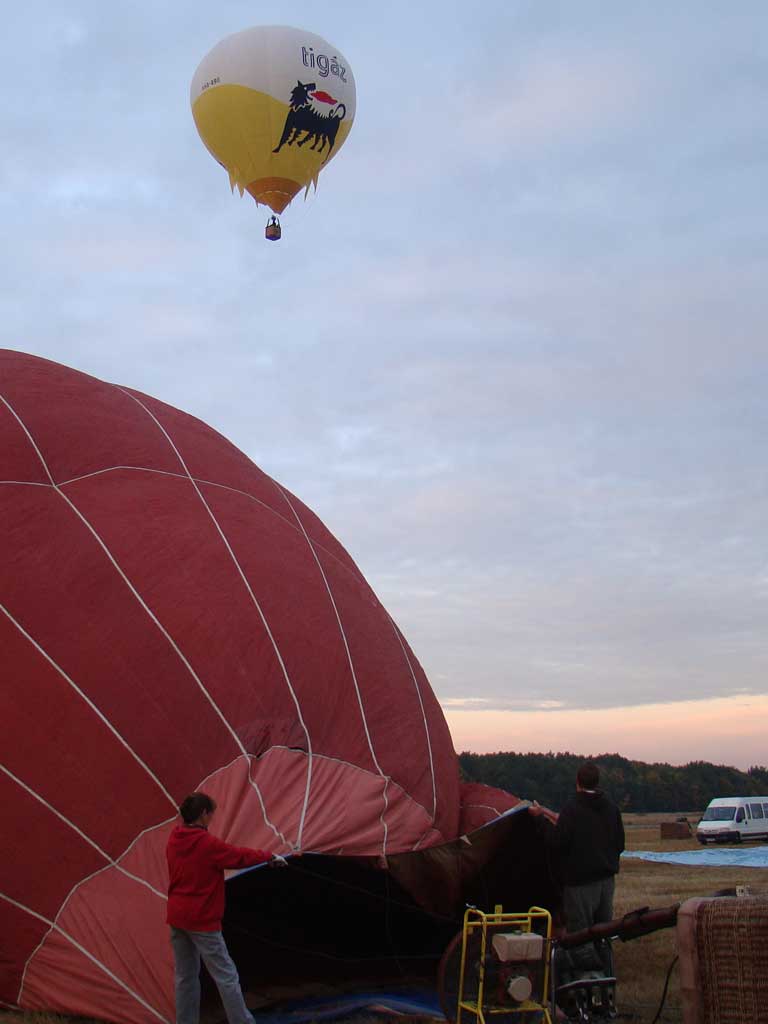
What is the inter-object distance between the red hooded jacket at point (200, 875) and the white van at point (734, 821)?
18.5 meters

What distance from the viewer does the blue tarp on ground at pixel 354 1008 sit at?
5.12m

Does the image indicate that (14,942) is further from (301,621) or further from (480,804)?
(480,804)

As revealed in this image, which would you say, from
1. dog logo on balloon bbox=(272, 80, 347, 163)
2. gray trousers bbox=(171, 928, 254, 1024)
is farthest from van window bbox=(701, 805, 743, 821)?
gray trousers bbox=(171, 928, 254, 1024)

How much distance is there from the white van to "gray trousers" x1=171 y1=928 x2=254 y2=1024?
60.3 feet

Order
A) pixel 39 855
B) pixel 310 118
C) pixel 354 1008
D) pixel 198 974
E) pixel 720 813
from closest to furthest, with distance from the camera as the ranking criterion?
pixel 198 974 → pixel 354 1008 → pixel 39 855 → pixel 310 118 → pixel 720 813

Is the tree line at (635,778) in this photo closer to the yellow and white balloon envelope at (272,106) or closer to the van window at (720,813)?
the van window at (720,813)

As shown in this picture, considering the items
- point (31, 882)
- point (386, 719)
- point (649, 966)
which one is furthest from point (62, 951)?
point (649, 966)

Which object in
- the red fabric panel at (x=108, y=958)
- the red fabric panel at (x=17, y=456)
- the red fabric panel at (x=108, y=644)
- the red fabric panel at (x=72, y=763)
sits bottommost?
the red fabric panel at (x=108, y=958)

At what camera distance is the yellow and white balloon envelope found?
12023mm

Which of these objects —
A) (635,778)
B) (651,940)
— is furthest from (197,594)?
(635,778)

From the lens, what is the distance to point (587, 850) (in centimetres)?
504

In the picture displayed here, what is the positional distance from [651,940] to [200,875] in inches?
144

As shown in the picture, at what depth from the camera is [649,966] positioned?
613cm

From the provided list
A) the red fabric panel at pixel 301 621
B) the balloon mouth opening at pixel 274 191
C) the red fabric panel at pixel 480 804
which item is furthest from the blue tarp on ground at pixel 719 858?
the red fabric panel at pixel 301 621
